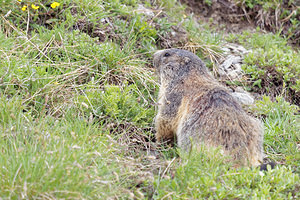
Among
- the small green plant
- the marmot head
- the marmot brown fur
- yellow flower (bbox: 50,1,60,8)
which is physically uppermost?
yellow flower (bbox: 50,1,60,8)

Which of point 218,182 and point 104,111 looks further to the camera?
point 104,111

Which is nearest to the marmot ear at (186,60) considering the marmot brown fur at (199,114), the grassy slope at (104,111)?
the marmot brown fur at (199,114)

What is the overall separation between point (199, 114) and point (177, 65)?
107 cm

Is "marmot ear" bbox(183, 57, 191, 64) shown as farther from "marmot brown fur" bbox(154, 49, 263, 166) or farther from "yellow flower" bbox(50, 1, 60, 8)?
"yellow flower" bbox(50, 1, 60, 8)

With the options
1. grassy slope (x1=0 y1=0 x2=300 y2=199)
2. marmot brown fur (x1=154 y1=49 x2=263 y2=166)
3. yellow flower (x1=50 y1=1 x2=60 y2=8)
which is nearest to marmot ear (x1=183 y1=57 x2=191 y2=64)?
marmot brown fur (x1=154 y1=49 x2=263 y2=166)

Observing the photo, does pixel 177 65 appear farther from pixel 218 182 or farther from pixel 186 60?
pixel 218 182

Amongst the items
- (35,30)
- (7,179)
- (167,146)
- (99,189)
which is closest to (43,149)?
(7,179)

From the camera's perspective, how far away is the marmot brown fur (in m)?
4.07

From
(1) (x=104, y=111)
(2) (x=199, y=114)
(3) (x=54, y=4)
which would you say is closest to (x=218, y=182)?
(2) (x=199, y=114)

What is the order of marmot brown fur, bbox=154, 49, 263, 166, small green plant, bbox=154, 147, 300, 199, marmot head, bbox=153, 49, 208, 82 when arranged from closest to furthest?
small green plant, bbox=154, 147, 300, 199 < marmot brown fur, bbox=154, 49, 263, 166 < marmot head, bbox=153, 49, 208, 82

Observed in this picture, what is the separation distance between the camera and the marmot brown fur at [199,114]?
407 centimetres

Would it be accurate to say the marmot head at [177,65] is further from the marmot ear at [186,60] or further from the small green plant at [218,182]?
the small green plant at [218,182]

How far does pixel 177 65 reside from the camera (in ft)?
17.0

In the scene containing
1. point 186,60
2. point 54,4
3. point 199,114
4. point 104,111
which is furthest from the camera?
point 54,4
